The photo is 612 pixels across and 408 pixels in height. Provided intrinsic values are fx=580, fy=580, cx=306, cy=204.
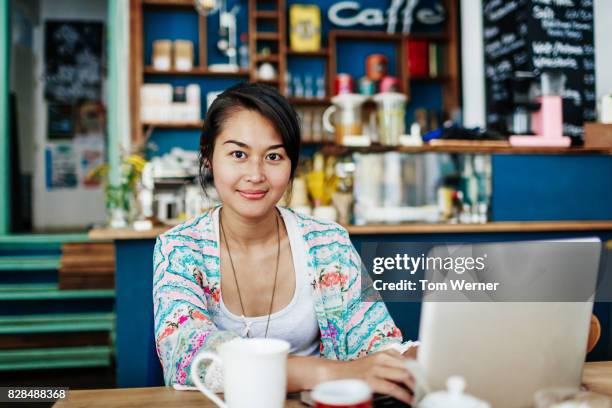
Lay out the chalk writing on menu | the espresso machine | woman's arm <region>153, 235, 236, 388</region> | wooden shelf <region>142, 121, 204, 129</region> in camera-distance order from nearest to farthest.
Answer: woman's arm <region>153, 235, 236, 388</region>, the espresso machine, wooden shelf <region>142, 121, 204, 129</region>, the chalk writing on menu

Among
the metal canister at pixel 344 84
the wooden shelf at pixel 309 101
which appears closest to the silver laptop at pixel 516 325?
the metal canister at pixel 344 84

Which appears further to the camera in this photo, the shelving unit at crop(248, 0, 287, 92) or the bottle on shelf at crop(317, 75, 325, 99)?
the bottle on shelf at crop(317, 75, 325, 99)

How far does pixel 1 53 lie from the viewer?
14.7 ft

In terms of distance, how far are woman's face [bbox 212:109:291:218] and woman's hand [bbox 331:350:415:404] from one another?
51 centimetres

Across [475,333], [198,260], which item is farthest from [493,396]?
[198,260]

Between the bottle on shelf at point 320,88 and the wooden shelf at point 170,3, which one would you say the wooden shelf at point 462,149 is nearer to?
the bottle on shelf at point 320,88

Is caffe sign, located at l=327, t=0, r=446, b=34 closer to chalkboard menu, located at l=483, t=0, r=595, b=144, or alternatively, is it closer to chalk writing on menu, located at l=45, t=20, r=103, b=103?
chalkboard menu, located at l=483, t=0, r=595, b=144

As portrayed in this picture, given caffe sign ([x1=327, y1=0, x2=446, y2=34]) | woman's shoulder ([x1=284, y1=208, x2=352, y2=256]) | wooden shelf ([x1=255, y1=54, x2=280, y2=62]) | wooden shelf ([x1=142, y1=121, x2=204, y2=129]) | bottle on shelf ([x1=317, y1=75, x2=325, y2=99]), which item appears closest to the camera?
woman's shoulder ([x1=284, y1=208, x2=352, y2=256])

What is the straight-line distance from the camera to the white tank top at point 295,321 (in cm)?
136

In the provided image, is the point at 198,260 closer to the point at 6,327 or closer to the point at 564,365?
the point at 564,365

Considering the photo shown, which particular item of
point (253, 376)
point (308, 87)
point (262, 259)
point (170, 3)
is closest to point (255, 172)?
point (262, 259)

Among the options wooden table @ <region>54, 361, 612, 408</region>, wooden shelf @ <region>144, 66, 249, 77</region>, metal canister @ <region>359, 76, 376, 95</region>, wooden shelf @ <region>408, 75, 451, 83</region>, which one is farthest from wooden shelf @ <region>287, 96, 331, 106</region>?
wooden table @ <region>54, 361, 612, 408</region>

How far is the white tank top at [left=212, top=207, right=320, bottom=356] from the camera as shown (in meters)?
1.36

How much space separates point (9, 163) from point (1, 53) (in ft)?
2.79
